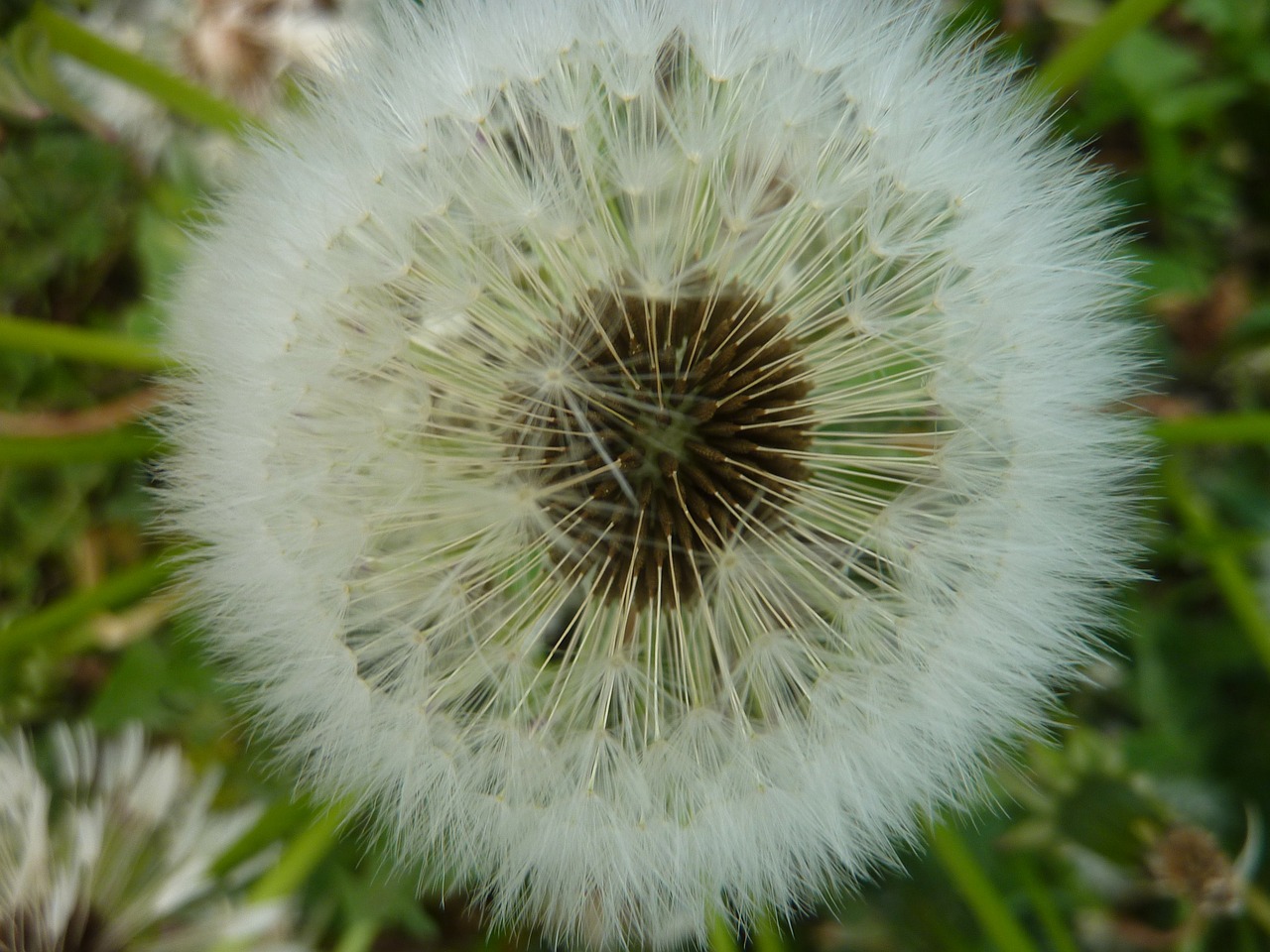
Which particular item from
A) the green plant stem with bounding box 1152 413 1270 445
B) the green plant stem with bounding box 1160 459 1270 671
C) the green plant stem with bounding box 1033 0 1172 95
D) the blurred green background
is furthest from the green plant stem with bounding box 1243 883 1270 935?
the green plant stem with bounding box 1033 0 1172 95

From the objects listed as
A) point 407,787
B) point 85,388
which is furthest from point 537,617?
point 85,388

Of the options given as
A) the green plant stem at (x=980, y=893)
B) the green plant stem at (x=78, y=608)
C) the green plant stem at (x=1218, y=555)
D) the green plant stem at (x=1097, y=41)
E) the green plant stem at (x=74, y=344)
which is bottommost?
the green plant stem at (x=78, y=608)

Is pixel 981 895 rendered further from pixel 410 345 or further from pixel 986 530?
pixel 410 345

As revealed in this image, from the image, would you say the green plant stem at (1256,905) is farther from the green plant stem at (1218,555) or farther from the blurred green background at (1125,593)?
the green plant stem at (1218,555)

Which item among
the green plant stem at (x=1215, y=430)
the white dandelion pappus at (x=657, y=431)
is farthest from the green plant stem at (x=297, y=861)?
the green plant stem at (x=1215, y=430)

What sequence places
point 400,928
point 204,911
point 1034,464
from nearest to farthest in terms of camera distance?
point 1034,464
point 204,911
point 400,928

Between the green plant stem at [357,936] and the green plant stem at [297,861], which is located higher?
the green plant stem at [297,861]

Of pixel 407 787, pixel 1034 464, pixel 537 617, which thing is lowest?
pixel 407 787
